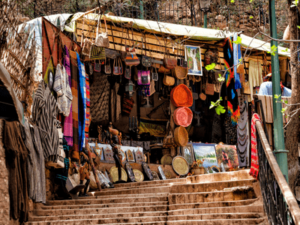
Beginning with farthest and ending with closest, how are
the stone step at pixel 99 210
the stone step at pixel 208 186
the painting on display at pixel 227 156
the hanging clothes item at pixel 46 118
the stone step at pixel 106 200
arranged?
the painting on display at pixel 227 156, the hanging clothes item at pixel 46 118, the stone step at pixel 106 200, the stone step at pixel 99 210, the stone step at pixel 208 186

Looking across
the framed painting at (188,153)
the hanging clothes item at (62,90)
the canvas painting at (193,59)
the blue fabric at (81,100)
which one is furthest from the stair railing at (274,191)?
the framed painting at (188,153)

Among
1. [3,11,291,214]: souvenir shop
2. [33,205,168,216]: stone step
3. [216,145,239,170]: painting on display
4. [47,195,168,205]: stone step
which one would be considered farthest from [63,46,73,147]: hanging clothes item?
[216,145,239,170]: painting on display

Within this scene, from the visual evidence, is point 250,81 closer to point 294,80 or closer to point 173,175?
point 173,175

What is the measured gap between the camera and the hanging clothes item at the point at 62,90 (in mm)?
8977

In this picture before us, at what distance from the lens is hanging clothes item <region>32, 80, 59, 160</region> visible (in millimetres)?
7594

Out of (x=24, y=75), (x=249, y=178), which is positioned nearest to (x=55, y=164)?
(x=24, y=75)

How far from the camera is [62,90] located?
9.04 m

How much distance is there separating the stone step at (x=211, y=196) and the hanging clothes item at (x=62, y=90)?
3.34 metres

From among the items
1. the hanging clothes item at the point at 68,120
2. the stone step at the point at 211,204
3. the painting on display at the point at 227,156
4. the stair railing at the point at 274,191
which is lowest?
the painting on display at the point at 227,156

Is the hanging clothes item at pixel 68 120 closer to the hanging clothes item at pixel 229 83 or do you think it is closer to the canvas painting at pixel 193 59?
the canvas painting at pixel 193 59

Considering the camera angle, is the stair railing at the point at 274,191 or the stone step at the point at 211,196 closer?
the stair railing at the point at 274,191

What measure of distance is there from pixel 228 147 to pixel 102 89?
4972mm

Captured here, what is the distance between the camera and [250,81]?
14758 millimetres

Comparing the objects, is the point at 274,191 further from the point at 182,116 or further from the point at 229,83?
the point at 229,83
